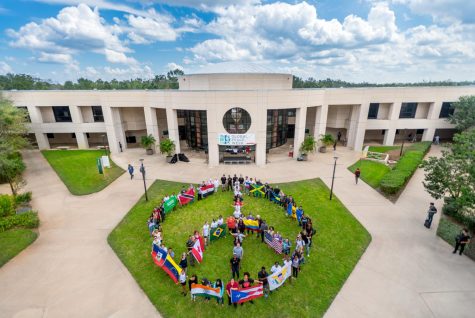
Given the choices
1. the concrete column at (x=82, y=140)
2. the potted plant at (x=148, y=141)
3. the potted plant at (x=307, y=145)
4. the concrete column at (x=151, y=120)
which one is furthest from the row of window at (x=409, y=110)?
the concrete column at (x=82, y=140)

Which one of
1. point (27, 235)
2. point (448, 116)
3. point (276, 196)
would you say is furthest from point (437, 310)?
point (448, 116)

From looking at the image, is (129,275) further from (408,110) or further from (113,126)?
(408,110)

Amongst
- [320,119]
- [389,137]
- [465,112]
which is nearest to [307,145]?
[320,119]

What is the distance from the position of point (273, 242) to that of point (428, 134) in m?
36.1

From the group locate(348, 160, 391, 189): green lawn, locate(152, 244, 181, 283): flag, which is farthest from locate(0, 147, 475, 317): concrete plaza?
locate(348, 160, 391, 189): green lawn

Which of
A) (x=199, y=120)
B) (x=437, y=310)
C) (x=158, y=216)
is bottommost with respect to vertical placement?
(x=437, y=310)

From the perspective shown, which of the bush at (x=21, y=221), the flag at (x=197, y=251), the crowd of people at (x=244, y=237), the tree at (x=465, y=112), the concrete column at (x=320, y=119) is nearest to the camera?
the crowd of people at (x=244, y=237)

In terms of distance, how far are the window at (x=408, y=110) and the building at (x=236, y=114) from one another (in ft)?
0.42

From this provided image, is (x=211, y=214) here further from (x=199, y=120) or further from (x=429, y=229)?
(x=199, y=120)

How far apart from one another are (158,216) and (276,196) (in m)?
8.61

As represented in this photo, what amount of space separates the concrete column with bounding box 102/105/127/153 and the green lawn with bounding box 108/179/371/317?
1758 centimetres

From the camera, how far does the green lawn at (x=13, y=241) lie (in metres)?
12.7

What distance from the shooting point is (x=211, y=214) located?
1712cm

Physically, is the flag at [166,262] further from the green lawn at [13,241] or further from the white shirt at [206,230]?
the green lawn at [13,241]
